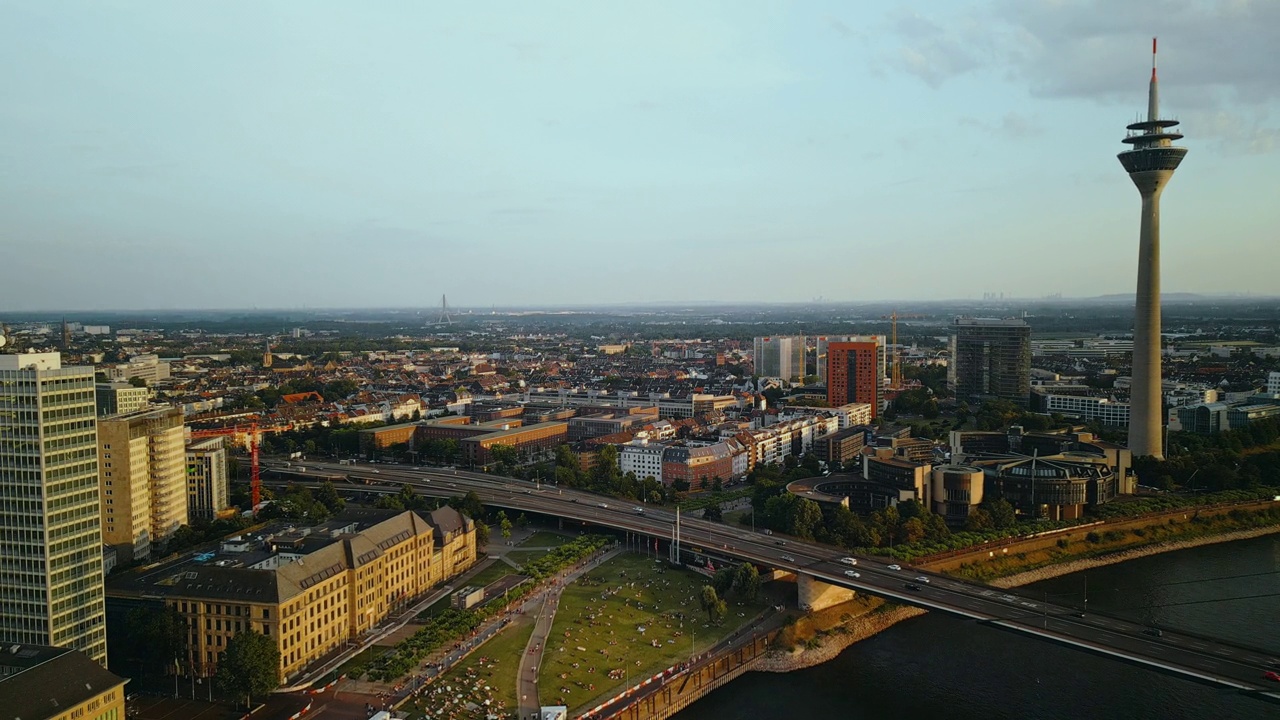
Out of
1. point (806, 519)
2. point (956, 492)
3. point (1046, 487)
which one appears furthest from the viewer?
point (1046, 487)

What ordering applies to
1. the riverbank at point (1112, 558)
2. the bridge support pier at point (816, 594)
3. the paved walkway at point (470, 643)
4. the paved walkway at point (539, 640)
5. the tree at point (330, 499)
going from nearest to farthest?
the paved walkway at point (539, 640) < the paved walkway at point (470, 643) < the bridge support pier at point (816, 594) < the riverbank at point (1112, 558) < the tree at point (330, 499)

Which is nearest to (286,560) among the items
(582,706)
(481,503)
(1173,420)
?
(582,706)

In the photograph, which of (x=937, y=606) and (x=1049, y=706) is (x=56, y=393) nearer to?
(x=937, y=606)

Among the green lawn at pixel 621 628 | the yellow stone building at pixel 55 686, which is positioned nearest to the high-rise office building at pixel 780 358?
the green lawn at pixel 621 628

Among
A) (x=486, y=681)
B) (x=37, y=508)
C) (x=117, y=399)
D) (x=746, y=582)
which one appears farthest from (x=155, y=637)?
(x=117, y=399)

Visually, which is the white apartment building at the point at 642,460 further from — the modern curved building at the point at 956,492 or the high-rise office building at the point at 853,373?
the high-rise office building at the point at 853,373

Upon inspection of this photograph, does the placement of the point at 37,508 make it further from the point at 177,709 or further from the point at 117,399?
the point at 117,399

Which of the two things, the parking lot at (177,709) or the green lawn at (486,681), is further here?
the green lawn at (486,681)
